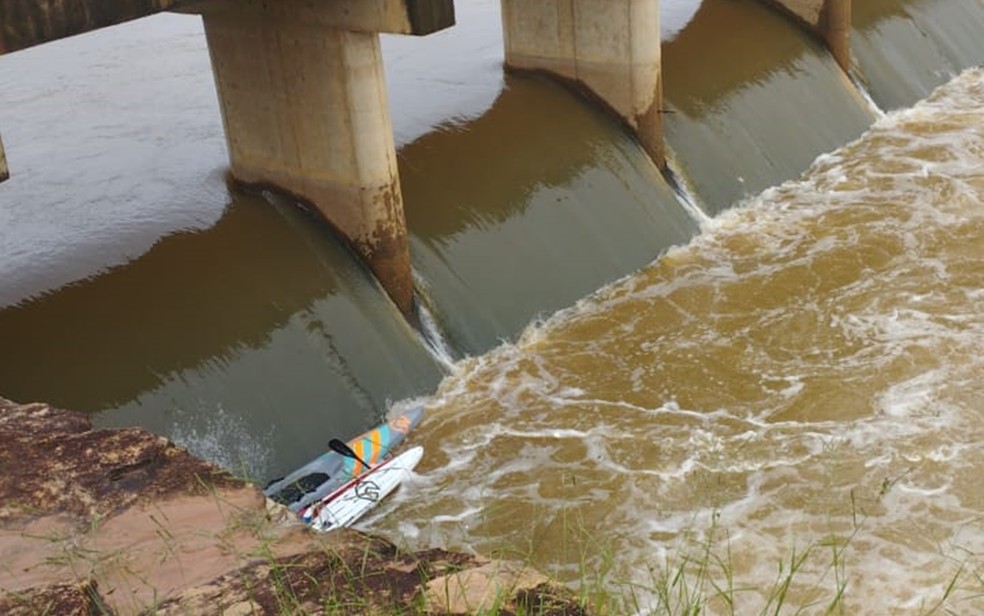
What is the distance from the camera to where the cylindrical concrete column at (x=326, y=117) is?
39.0 feet

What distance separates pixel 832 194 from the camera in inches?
613

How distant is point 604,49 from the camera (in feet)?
50.4

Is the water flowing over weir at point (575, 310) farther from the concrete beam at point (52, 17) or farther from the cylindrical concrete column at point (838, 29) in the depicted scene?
the concrete beam at point (52, 17)

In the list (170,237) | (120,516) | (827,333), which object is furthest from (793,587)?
(170,237)

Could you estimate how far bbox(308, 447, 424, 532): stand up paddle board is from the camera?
31.6 ft

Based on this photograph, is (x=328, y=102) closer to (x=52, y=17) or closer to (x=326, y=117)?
(x=326, y=117)

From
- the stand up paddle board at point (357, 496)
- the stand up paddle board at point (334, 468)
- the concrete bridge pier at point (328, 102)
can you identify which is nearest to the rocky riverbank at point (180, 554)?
the stand up paddle board at point (357, 496)

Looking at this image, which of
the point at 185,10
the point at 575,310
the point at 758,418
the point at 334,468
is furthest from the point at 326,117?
the point at 758,418

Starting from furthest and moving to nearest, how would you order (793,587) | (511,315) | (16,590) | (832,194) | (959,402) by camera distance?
1. (832,194)
2. (511,315)
3. (959,402)
4. (793,587)
5. (16,590)

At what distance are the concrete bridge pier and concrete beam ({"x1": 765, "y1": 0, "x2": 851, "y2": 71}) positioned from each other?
8.64 m

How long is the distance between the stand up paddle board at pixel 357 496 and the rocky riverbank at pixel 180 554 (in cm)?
563

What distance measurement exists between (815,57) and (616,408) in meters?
9.08

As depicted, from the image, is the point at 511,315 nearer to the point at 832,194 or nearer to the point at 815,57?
the point at 832,194

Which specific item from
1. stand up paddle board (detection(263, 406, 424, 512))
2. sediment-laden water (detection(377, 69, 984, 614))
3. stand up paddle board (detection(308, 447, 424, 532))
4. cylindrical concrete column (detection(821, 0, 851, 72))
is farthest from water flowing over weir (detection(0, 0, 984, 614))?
cylindrical concrete column (detection(821, 0, 851, 72))
